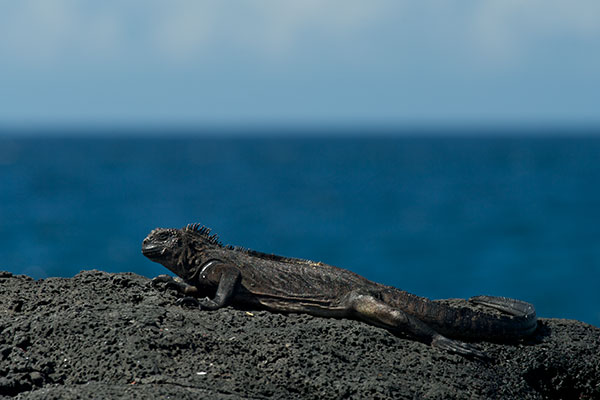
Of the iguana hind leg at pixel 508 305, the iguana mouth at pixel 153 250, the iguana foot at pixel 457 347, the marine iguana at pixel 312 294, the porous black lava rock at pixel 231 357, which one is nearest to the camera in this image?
the porous black lava rock at pixel 231 357

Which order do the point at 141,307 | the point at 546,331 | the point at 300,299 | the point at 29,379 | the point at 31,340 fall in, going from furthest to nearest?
the point at 546,331, the point at 300,299, the point at 141,307, the point at 31,340, the point at 29,379

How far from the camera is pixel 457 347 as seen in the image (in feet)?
23.8

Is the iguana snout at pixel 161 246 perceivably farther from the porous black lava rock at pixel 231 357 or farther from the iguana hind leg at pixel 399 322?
the iguana hind leg at pixel 399 322

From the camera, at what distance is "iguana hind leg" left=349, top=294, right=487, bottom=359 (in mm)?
7320

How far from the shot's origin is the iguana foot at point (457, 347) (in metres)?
7.21

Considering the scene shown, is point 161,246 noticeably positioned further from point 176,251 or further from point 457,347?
point 457,347

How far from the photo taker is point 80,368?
247 inches

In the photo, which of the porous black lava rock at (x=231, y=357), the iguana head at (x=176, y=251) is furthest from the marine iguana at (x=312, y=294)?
the porous black lava rock at (x=231, y=357)

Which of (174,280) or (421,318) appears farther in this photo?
(174,280)

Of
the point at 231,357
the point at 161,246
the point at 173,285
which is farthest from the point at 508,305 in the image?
the point at 161,246

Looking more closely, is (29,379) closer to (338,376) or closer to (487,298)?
(338,376)

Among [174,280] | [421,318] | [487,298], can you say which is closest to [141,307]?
[174,280]

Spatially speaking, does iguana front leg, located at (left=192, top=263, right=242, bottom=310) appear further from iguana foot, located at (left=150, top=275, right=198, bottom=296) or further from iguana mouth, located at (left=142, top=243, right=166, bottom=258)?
iguana mouth, located at (left=142, top=243, right=166, bottom=258)

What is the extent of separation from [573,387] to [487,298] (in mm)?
1416
